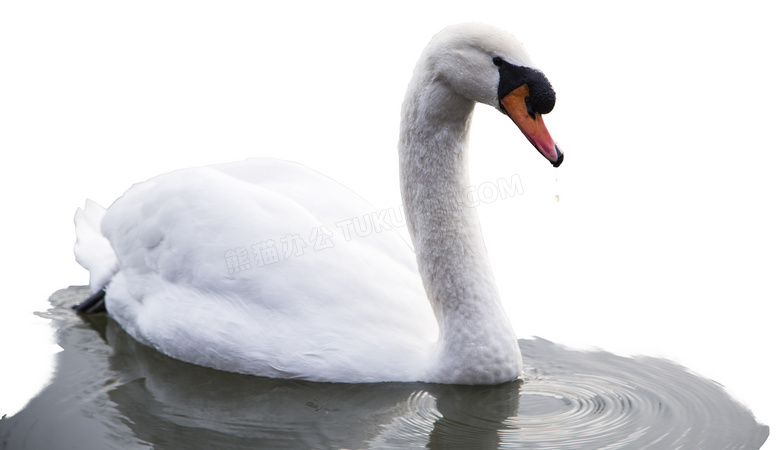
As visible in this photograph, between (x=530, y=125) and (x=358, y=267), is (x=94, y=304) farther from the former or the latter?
(x=530, y=125)

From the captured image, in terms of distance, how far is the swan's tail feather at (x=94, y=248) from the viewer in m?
7.62

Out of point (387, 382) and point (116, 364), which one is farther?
point (116, 364)

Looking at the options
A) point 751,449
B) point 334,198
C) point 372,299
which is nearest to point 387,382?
point 372,299

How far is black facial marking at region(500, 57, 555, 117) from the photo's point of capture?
219 inches

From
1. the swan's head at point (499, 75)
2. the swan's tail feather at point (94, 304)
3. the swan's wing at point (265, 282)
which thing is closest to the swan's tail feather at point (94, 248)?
the swan's tail feather at point (94, 304)

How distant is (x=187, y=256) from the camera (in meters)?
6.79

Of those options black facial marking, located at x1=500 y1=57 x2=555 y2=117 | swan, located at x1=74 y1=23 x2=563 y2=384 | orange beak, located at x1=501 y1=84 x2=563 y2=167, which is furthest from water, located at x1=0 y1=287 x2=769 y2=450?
black facial marking, located at x1=500 y1=57 x2=555 y2=117

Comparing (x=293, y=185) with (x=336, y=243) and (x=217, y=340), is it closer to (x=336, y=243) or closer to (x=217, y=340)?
(x=336, y=243)

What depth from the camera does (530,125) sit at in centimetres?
563

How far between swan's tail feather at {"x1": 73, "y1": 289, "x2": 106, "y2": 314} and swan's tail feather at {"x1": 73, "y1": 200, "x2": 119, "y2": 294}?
0.04 m

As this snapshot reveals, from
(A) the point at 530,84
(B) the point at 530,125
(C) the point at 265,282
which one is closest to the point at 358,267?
(C) the point at 265,282

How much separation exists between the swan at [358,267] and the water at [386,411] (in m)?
0.16

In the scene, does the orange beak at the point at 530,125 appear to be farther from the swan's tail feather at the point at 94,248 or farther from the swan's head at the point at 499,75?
Result: the swan's tail feather at the point at 94,248

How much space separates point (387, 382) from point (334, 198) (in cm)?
163
